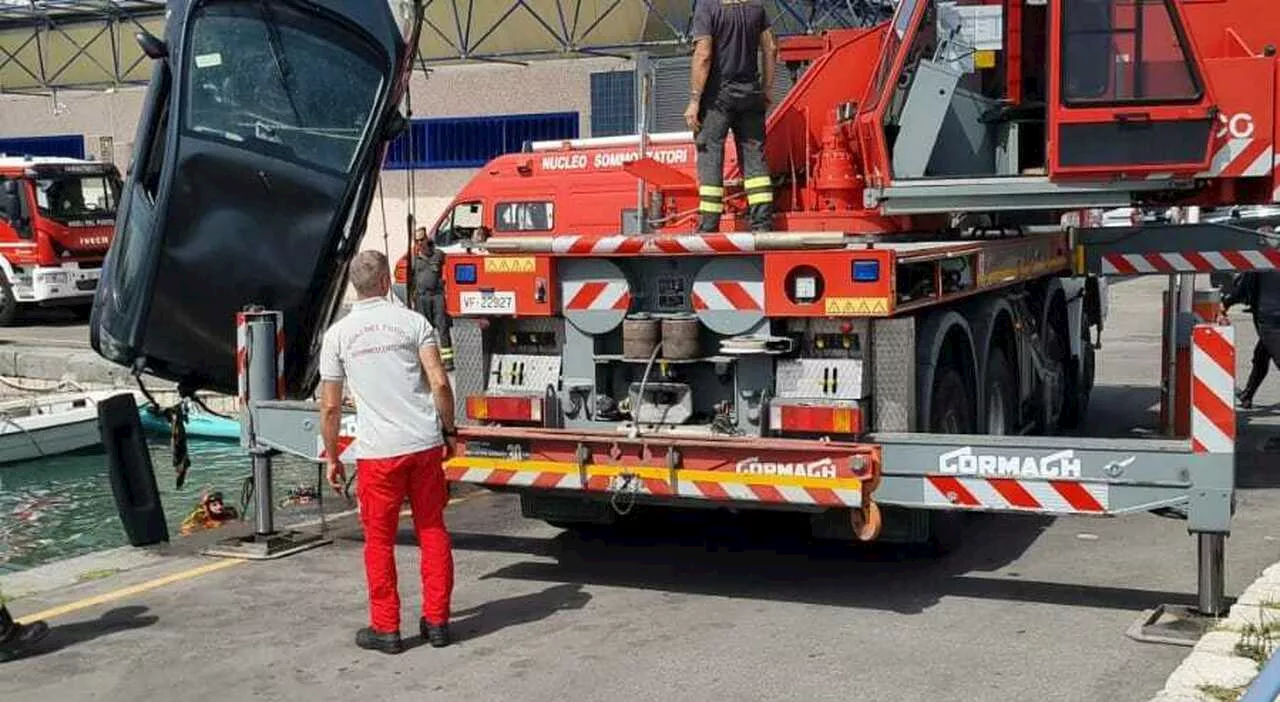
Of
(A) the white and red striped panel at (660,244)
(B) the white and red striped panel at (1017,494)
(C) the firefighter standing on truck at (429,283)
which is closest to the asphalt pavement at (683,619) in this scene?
(B) the white and red striped panel at (1017,494)

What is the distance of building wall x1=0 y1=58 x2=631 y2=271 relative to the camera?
26.5 metres

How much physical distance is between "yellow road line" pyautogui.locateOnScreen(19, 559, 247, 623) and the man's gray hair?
2.26 meters

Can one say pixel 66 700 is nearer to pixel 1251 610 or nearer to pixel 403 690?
pixel 403 690

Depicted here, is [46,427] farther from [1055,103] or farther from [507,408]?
[1055,103]

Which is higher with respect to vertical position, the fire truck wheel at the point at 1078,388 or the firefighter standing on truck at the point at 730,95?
the firefighter standing on truck at the point at 730,95

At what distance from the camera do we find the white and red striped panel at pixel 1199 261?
9398 millimetres

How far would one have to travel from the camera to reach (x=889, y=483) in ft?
22.3

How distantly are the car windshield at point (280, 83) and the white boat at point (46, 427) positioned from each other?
626 centimetres

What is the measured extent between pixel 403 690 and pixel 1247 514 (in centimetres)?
557

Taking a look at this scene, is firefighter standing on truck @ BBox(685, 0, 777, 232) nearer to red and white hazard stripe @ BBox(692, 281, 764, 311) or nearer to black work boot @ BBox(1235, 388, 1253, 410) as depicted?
red and white hazard stripe @ BBox(692, 281, 764, 311)

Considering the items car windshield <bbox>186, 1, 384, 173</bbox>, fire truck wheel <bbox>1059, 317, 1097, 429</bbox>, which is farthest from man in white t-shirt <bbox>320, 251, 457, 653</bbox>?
fire truck wheel <bbox>1059, 317, 1097, 429</bbox>

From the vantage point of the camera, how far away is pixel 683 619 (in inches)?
271

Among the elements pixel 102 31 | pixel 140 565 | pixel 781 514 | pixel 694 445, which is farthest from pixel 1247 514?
pixel 102 31

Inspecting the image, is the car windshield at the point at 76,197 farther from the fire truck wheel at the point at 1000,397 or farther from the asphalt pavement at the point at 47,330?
the fire truck wheel at the point at 1000,397
